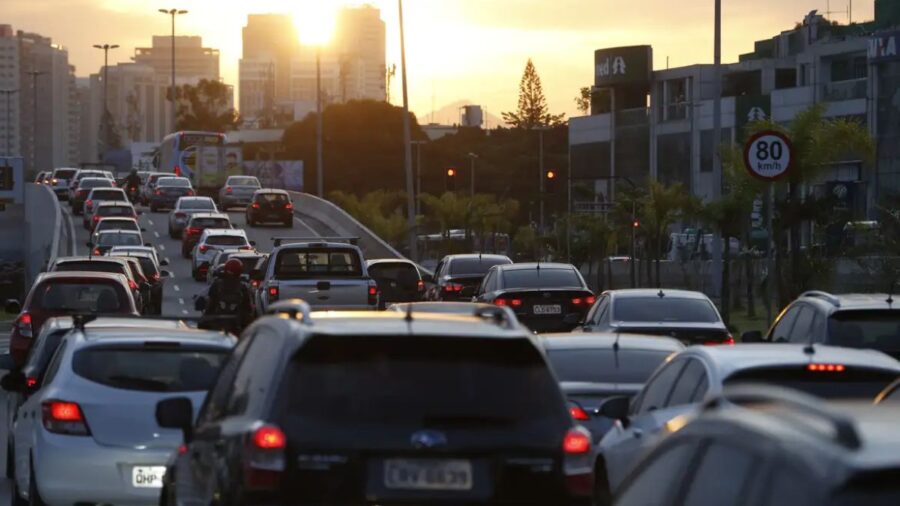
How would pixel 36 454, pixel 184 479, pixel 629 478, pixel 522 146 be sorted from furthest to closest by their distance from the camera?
pixel 522 146
pixel 36 454
pixel 184 479
pixel 629 478

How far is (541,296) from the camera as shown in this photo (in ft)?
92.4

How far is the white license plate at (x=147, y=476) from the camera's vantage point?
11727mm

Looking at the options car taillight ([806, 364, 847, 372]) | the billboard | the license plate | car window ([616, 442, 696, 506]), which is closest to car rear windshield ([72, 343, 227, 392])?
car taillight ([806, 364, 847, 372])

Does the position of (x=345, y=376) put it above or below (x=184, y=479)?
above

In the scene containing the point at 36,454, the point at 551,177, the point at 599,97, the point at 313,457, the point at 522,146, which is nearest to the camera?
the point at 313,457

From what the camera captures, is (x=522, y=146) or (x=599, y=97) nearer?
(x=599, y=97)

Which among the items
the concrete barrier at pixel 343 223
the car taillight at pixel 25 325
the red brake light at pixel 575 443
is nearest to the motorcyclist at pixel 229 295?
the car taillight at pixel 25 325

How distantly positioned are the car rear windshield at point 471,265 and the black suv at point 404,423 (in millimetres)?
27810

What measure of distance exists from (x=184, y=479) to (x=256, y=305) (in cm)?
2122

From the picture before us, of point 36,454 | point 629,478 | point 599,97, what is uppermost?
point 599,97

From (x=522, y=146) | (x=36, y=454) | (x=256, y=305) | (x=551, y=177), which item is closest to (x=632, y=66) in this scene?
(x=522, y=146)

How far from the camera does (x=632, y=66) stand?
10538 centimetres

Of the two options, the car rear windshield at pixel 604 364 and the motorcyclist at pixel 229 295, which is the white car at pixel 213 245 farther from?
the car rear windshield at pixel 604 364

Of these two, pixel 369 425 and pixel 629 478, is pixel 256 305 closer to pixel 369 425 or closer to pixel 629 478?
pixel 369 425
